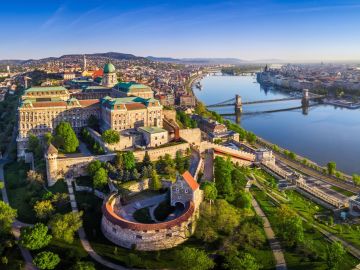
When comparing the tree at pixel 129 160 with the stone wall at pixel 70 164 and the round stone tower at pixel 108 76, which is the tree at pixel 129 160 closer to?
the stone wall at pixel 70 164

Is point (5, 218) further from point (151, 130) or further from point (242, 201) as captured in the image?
point (151, 130)

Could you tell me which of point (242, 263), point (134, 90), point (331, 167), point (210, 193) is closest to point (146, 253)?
point (242, 263)

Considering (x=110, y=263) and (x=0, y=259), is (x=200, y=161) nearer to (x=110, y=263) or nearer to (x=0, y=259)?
(x=110, y=263)

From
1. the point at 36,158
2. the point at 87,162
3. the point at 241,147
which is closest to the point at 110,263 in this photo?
the point at 87,162

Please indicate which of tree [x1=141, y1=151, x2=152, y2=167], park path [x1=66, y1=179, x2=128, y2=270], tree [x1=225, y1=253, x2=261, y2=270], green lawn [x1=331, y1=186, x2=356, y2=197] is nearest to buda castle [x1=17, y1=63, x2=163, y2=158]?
tree [x1=141, y1=151, x2=152, y2=167]

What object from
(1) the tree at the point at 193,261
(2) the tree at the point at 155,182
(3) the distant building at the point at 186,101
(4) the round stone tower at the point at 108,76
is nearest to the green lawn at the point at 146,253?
(1) the tree at the point at 193,261

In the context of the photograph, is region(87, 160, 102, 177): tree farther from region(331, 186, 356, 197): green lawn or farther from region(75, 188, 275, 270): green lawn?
region(331, 186, 356, 197): green lawn
